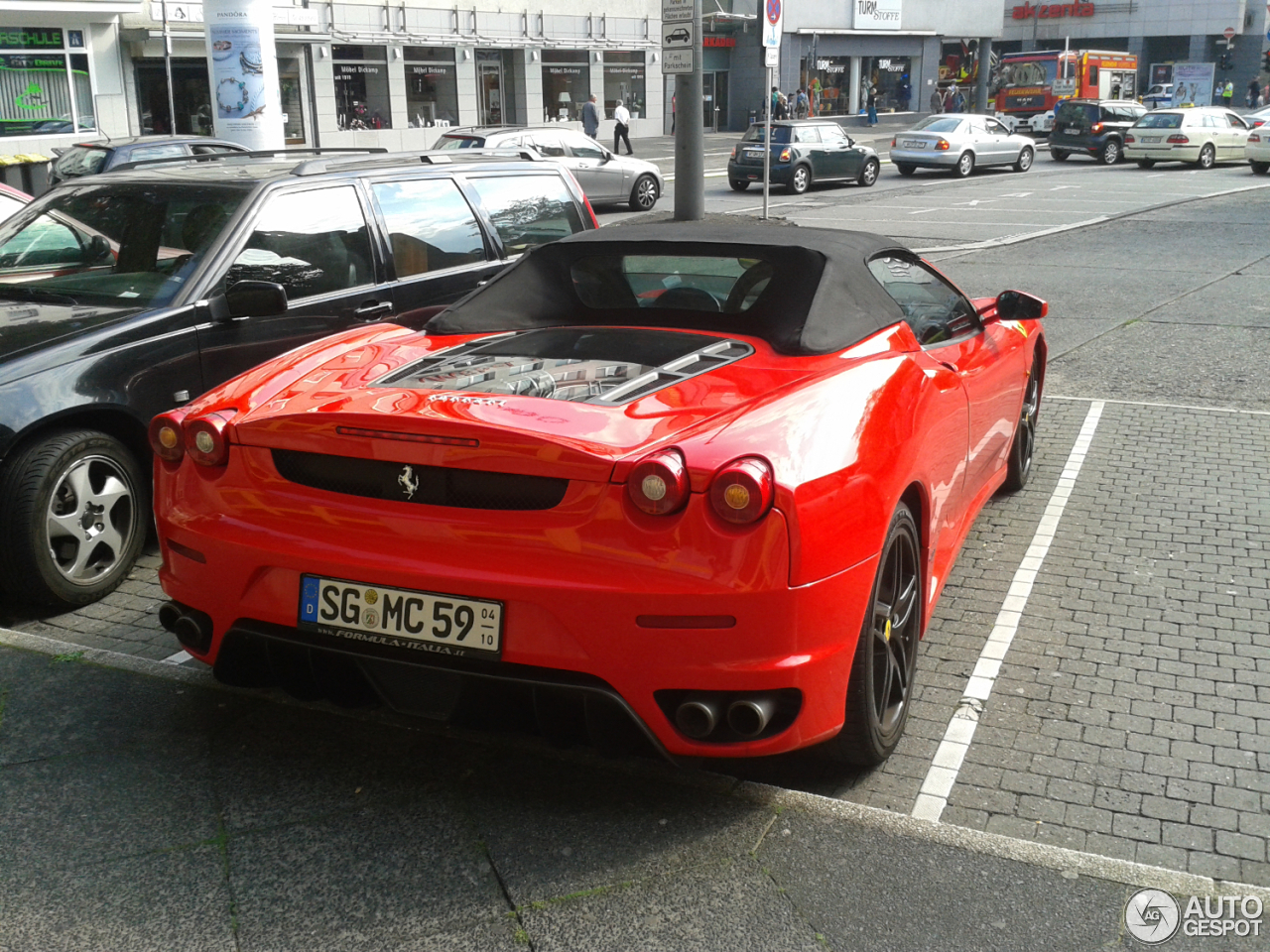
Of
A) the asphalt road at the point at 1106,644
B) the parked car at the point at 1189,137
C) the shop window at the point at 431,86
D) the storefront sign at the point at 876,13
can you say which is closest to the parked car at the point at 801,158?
the parked car at the point at 1189,137

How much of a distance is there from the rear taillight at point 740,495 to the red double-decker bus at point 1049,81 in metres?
52.5

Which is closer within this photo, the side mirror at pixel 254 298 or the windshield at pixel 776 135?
the side mirror at pixel 254 298

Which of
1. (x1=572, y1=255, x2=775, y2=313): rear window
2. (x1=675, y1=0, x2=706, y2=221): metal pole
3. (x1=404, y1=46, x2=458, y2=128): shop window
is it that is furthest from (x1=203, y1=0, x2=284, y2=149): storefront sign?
(x1=404, y1=46, x2=458, y2=128): shop window

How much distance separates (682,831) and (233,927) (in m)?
1.10

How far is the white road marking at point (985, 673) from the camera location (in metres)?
3.56

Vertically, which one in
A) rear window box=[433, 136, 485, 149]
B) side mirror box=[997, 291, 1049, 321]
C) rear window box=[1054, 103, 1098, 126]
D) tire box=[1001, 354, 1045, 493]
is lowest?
tire box=[1001, 354, 1045, 493]

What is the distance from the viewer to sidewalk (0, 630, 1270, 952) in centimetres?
284

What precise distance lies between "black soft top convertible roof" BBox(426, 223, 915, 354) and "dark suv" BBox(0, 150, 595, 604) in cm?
91

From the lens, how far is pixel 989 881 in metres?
2.99

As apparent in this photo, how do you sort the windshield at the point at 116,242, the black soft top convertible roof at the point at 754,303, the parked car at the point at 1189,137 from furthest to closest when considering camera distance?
1. the parked car at the point at 1189,137
2. the windshield at the point at 116,242
3. the black soft top convertible roof at the point at 754,303

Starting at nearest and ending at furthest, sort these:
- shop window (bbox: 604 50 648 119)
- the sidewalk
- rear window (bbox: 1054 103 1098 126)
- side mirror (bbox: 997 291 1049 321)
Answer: the sidewalk
side mirror (bbox: 997 291 1049 321)
rear window (bbox: 1054 103 1098 126)
shop window (bbox: 604 50 648 119)

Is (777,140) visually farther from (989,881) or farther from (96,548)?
(989,881)

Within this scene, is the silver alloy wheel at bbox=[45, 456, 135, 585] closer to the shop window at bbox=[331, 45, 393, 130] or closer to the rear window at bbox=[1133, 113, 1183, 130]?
the shop window at bbox=[331, 45, 393, 130]

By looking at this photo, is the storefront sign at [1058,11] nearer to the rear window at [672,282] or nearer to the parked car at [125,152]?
the parked car at [125,152]
